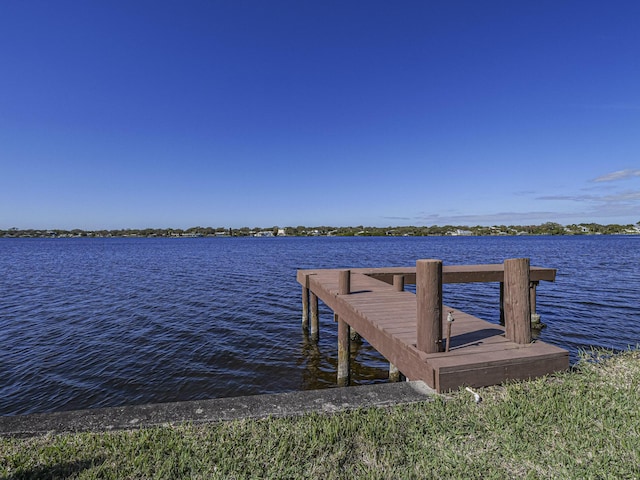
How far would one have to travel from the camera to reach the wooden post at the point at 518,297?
4.96 metres

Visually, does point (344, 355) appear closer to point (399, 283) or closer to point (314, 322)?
point (399, 283)

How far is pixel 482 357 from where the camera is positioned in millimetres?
4617

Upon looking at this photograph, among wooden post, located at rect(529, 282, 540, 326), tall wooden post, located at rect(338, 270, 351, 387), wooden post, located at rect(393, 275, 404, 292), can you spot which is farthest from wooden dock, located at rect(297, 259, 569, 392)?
wooden post, located at rect(529, 282, 540, 326)

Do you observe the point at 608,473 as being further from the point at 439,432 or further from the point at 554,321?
the point at 554,321

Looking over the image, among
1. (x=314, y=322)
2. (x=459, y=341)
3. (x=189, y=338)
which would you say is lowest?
(x=189, y=338)

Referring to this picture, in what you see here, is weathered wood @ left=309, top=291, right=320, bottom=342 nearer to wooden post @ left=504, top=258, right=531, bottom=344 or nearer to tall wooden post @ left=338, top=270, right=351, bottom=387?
tall wooden post @ left=338, top=270, right=351, bottom=387

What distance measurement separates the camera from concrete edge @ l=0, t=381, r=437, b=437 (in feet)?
11.9

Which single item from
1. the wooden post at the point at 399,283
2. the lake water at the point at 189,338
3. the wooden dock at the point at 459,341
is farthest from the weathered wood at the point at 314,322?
the wooden dock at the point at 459,341

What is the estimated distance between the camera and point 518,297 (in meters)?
4.98

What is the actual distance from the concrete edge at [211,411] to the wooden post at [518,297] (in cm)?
185

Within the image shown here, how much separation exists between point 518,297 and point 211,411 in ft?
15.0

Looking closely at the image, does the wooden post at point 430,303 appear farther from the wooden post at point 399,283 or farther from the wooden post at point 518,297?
the wooden post at point 399,283

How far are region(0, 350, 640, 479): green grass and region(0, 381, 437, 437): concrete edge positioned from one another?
0.48 feet

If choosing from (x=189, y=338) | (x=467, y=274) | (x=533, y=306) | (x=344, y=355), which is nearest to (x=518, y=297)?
(x=344, y=355)
